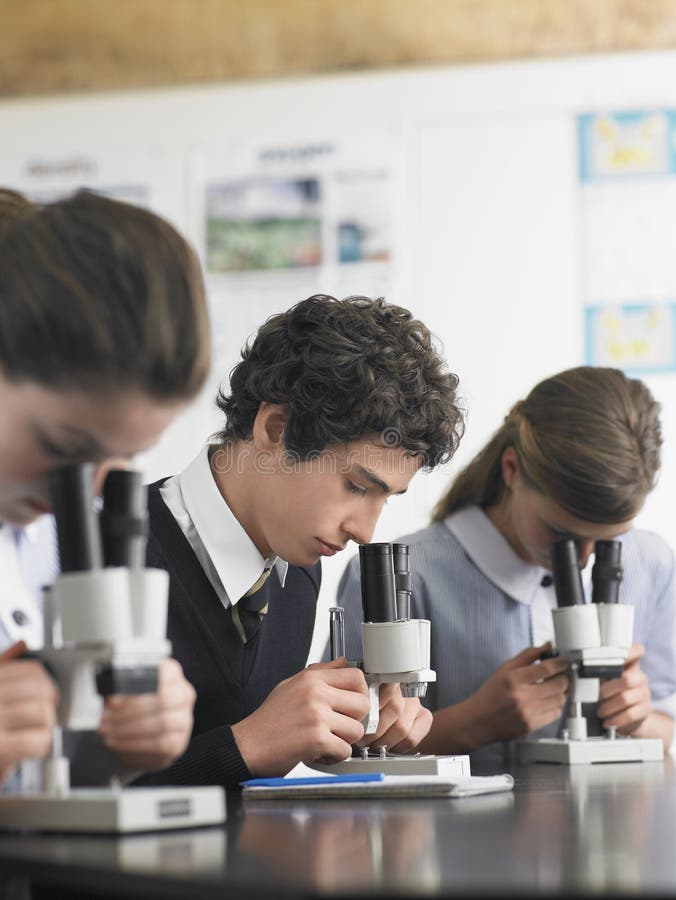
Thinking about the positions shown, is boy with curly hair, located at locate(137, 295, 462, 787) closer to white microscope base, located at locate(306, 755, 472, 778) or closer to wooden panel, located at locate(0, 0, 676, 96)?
white microscope base, located at locate(306, 755, 472, 778)

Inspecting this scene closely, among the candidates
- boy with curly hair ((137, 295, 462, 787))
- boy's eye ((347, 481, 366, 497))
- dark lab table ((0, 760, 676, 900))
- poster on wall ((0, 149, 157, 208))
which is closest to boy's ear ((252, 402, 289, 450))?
boy with curly hair ((137, 295, 462, 787))

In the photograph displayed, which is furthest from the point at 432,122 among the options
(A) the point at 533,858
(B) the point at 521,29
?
(A) the point at 533,858

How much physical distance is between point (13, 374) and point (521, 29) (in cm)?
240

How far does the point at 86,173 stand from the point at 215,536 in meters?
1.88

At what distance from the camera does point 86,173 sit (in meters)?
3.29

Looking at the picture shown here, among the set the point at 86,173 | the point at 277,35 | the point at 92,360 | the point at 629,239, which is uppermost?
the point at 277,35

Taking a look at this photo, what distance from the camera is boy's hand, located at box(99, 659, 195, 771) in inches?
40.9

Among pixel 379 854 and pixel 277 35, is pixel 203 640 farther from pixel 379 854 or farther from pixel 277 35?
pixel 277 35

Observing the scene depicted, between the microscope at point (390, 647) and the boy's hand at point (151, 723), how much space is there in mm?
494

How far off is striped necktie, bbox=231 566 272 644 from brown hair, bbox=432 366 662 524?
1.90 ft

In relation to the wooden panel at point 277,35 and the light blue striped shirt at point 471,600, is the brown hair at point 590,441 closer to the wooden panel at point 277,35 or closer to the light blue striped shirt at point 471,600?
the light blue striped shirt at point 471,600

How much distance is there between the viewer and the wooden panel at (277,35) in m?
3.07

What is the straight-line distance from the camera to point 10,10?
11.0ft

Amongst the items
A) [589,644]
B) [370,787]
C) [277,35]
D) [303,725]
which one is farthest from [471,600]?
[277,35]
